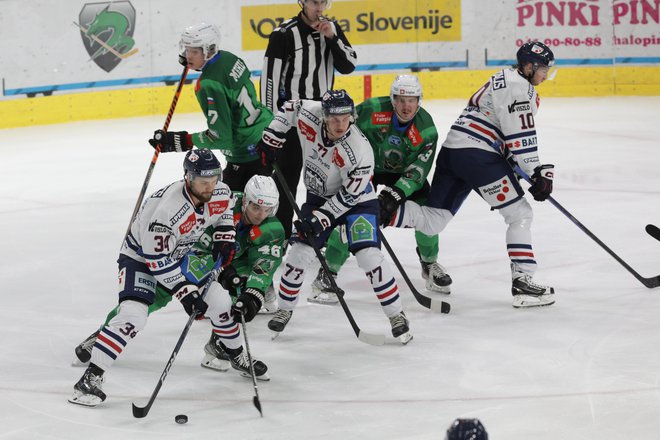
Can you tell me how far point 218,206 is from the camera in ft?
12.5

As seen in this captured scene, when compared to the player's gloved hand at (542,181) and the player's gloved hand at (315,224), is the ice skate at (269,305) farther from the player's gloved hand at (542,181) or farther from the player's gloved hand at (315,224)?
the player's gloved hand at (542,181)

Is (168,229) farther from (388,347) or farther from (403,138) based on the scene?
(403,138)

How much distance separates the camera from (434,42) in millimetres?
11086

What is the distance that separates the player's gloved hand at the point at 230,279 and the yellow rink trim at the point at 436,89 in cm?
645

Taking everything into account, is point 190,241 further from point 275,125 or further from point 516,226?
point 516,226

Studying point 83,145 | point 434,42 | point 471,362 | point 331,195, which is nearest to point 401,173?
point 331,195

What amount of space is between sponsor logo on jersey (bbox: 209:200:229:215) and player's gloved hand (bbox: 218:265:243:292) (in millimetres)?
309

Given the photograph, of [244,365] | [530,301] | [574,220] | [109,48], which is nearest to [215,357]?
[244,365]

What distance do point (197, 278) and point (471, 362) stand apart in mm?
1077

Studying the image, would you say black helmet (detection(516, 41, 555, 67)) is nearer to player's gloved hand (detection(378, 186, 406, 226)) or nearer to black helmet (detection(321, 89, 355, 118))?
player's gloved hand (detection(378, 186, 406, 226))

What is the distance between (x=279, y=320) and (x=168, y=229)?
37.5 inches

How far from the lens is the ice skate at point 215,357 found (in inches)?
156

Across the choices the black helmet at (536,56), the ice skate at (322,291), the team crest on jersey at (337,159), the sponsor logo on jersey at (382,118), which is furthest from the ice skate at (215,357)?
the black helmet at (536,56)

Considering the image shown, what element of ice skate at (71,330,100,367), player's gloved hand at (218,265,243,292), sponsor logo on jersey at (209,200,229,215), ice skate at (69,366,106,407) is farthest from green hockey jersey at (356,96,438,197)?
ice skate at (69,366,106,407)
